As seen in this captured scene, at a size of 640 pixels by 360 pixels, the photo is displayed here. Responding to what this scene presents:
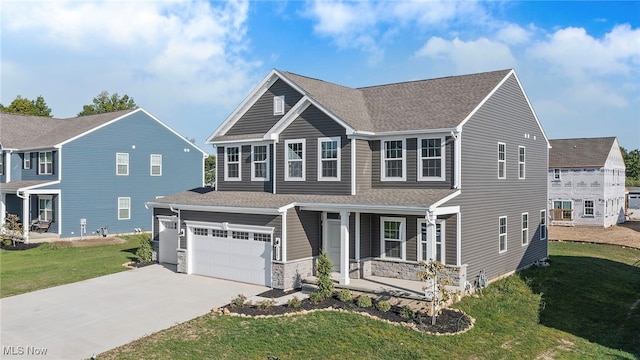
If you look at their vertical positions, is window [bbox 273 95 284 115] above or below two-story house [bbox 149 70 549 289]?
above

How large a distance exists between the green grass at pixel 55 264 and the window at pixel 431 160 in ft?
45.1

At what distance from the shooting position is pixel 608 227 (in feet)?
131

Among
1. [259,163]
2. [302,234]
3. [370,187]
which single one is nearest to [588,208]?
[370,187]

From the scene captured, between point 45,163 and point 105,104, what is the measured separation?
3270 cm

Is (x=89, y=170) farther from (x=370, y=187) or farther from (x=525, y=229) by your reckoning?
(x=525, y=229)

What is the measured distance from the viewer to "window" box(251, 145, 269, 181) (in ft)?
Answer: 70.7

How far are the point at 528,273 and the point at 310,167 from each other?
10.3 meters

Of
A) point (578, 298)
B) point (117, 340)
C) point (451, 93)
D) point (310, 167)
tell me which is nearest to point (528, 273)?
point (578, 298)

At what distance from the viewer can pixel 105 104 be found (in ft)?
205

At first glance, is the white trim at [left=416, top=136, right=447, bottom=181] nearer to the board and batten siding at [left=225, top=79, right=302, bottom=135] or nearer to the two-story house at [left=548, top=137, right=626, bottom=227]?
the board and batten siding at [left=225, top=79, right=302, bottom=135]

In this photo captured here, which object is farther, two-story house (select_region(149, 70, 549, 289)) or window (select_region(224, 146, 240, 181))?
window (select_region(224, 146, 240, 181))

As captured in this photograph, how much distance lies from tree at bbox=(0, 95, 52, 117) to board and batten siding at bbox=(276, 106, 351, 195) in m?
50.9

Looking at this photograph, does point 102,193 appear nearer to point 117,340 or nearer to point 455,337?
point 117,340

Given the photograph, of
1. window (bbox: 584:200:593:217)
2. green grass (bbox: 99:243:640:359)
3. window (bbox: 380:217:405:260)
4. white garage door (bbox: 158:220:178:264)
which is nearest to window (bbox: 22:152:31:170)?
white garage door (bbox: 158:220:178:264)
